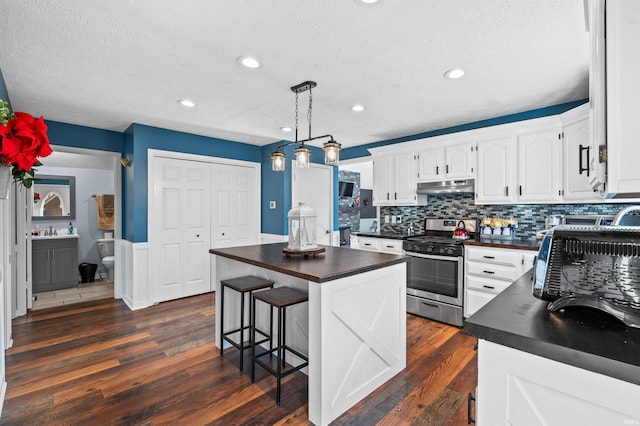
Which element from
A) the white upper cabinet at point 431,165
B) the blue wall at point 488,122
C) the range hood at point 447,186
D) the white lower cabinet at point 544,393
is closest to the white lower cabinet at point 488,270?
the range hood at point 447,186

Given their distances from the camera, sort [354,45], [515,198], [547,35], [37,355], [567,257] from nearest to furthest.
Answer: [567,257], [547,35], [354,45], [37,355], [515,198]

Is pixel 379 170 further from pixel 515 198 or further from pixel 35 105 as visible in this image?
pixel 35 105

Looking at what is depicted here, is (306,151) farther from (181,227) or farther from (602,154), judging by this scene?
(181,227)

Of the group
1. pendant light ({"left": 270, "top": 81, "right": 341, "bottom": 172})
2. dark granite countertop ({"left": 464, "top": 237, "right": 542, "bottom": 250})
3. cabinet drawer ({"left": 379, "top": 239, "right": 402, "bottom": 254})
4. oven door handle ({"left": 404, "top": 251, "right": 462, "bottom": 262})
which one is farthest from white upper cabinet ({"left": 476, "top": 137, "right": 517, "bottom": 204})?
pendant light ({"left": 270, "top": 81, "right": 341, "bottom": 172})

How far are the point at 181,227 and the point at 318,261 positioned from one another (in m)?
2.92

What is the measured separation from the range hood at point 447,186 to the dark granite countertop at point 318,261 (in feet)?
5.94

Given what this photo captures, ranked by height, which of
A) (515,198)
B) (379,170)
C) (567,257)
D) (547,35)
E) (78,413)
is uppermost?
(547,35)

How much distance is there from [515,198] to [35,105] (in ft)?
16.9

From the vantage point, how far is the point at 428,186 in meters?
4.09

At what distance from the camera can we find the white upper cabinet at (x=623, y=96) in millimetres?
958

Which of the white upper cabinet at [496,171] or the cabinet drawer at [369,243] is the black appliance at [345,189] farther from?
the white upper cabinet at [496,171]

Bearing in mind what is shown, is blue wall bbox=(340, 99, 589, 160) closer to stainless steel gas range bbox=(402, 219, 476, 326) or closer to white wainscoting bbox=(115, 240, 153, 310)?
stainless steel gas range bbox=(402, 219, 476, 326)

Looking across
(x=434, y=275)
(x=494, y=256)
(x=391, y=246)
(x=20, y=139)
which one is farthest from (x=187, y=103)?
(x=494, y=256)

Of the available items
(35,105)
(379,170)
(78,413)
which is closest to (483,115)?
(379,170)
